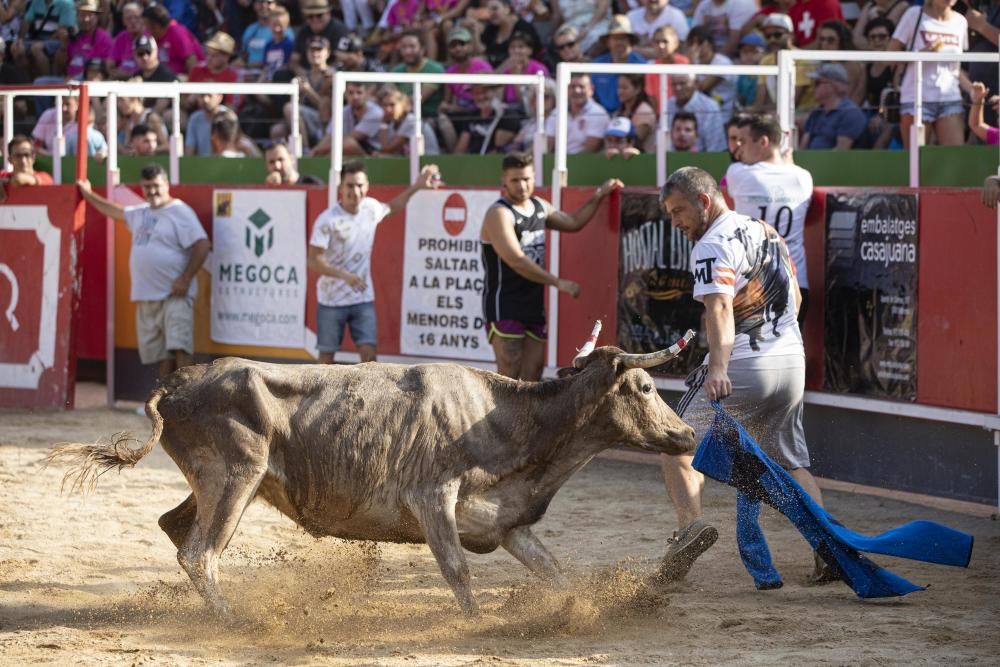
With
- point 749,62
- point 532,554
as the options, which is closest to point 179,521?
point 532,554

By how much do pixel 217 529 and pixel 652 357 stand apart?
1.86 metres

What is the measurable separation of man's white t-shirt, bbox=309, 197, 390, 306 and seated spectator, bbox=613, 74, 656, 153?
248cm

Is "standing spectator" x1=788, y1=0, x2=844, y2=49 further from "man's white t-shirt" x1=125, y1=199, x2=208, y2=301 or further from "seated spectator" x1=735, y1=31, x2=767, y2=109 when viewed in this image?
"man's white t-shirt" x1=125, y1=199, x2=208, y2=301

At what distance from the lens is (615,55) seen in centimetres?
1367

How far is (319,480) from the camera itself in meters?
6.44

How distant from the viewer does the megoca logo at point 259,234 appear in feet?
41.6

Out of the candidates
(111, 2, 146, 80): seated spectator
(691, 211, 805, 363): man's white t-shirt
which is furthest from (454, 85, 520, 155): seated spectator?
(691, 211, 805, 363): man's white t-shirt

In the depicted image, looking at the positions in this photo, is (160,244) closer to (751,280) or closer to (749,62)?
(749,62)

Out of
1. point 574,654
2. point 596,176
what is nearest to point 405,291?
point 596,176

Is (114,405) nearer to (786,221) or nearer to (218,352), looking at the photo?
(218,352)

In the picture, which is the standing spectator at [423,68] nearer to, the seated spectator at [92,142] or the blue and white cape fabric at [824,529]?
the seated spectator at [92,142]

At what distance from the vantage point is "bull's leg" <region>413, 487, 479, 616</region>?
622 cm

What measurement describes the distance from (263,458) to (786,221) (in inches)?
150

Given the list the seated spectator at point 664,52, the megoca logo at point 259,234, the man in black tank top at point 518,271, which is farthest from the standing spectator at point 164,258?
Answer: the seated spectator at point 664,52
